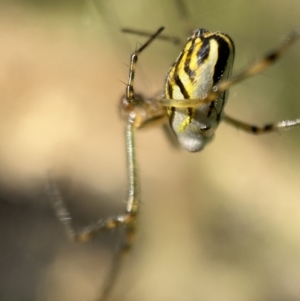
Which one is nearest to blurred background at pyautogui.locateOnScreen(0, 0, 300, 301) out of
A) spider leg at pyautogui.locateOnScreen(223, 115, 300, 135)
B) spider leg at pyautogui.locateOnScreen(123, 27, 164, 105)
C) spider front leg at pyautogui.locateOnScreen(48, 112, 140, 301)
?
spider front leg at pyautogui.locateOnScreen(48, 112, 140, 301)

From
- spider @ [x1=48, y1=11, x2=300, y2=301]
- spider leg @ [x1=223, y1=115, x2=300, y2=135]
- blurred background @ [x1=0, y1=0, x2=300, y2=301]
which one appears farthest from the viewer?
blurred background @ [x1=0, y1=0, x2=300, y2=301]

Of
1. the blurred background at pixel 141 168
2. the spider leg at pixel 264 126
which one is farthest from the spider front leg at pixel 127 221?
the blurred background at pixel 141 168

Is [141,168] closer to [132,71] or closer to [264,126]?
[264,126]

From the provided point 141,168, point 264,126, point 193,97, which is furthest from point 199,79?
point 141,168

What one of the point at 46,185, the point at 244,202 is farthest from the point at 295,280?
the point at 46,185

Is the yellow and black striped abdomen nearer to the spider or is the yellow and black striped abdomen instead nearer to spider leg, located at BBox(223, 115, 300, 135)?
the spider

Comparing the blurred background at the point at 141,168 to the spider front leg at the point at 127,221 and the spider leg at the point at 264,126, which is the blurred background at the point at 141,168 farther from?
the spider leg at the point at 264,126
